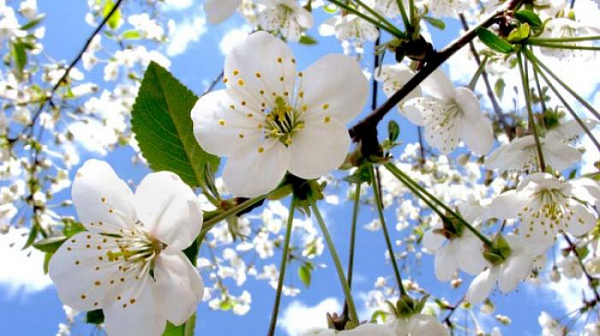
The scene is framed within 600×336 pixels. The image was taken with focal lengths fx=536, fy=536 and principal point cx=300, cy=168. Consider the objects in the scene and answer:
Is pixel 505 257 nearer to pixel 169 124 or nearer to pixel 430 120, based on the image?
pixel 430 120

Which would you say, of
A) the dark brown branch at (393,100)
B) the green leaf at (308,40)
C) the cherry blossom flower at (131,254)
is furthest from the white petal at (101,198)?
the green leaf at (308,40)

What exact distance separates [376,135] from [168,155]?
0.33m

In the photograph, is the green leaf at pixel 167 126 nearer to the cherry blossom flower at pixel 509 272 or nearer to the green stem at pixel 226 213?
the green stem at pixel 226 213

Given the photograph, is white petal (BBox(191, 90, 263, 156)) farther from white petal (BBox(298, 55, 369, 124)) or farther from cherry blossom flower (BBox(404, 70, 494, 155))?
cherry blossom flower (BBox(404, 70, 494, 155))

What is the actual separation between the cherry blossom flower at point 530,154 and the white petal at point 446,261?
8.7 inches

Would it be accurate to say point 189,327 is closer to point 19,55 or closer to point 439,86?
point 439,86

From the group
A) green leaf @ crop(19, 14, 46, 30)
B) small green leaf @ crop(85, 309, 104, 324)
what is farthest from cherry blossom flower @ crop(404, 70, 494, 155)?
green leaf @ crop(19, 14, 46, 30)

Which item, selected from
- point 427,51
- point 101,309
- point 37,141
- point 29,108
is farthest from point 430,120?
point 29,108

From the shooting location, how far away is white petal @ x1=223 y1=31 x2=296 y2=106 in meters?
0.75

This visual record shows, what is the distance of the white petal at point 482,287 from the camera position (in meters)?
1.07

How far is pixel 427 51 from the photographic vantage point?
92cm

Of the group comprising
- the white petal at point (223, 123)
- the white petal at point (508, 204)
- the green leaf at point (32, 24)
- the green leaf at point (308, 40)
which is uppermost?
the green leaf at point (32, 24)

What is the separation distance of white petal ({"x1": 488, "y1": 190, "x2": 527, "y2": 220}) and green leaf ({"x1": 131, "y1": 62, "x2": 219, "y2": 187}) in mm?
550

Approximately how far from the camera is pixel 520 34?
90 cm
